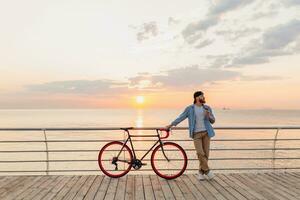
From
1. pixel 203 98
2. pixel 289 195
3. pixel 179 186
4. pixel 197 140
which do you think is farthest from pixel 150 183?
pixel 289 195

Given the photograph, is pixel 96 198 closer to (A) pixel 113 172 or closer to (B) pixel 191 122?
(A) pixel 113 172

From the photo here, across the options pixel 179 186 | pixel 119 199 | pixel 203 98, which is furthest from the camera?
pixel 203 98

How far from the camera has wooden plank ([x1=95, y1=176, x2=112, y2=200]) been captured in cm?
719

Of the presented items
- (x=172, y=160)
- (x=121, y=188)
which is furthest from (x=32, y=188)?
(x=172, y=160)

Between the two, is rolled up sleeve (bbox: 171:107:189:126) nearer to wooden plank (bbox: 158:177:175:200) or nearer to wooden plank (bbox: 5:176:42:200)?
wooden plank (bbox: 158:177:175:200)

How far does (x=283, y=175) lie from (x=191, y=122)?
9.16 feet

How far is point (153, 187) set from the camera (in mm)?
7992

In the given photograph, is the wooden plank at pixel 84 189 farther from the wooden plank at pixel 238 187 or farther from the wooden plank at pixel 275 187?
the wooden plank at pixel 275 187

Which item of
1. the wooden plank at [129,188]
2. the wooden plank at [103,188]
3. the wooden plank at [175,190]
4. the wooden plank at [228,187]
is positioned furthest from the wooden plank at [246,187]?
the wooden plank at [103,188]

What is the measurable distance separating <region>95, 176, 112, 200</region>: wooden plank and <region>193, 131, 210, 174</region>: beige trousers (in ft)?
7.28

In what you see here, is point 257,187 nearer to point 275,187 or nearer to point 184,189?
point 275,187

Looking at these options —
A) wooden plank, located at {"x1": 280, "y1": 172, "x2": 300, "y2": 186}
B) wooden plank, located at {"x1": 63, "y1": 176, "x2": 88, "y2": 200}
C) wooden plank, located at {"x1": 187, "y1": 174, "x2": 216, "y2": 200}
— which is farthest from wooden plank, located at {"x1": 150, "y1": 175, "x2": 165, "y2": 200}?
wooden plank, located at {"x1": 280, "y1": 172, "x2": 300, "y2": 186}

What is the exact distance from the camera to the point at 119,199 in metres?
6.95

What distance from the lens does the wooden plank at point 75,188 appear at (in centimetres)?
717
